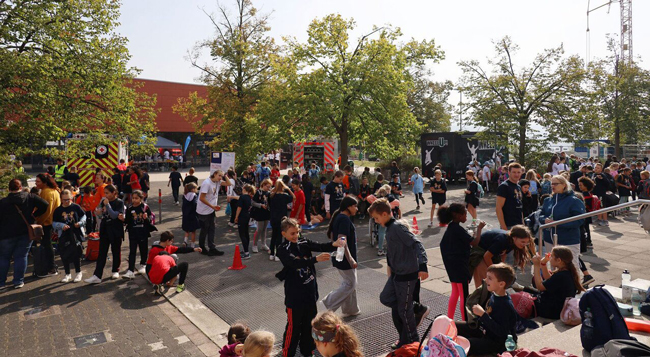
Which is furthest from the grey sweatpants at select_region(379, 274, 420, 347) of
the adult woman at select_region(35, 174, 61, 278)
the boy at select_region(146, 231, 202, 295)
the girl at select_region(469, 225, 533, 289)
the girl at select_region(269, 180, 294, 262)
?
the adult woman at select_region(35, 174, 61, 278)

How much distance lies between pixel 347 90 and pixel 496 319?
14354mm

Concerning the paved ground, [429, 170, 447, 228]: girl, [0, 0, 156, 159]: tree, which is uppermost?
[0, 0, 156, 159]: tree

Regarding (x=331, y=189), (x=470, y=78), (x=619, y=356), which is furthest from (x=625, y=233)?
(x=470, y=78)

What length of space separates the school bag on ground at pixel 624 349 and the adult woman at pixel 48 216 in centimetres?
950

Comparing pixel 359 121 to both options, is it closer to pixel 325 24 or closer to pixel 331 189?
pixel 325 24

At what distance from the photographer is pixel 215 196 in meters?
10.8

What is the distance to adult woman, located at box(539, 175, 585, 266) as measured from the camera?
716 centimetres

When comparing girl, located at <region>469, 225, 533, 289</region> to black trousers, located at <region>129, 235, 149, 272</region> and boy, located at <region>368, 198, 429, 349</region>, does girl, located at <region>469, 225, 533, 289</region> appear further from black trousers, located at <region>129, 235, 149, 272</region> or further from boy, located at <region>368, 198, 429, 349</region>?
black trousers, located at <region>129, 235, 149, 272</region>

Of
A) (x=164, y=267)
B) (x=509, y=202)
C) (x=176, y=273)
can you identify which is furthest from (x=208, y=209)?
(x=509, y=202)

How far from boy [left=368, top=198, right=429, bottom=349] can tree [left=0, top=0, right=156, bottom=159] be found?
10907 millimetres

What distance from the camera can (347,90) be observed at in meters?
18.0

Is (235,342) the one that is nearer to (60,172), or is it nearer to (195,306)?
(195,306)

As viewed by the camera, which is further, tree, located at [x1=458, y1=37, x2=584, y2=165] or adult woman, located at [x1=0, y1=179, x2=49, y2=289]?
tree, located at [x1=458, y1=37, x2=584, y2=165]

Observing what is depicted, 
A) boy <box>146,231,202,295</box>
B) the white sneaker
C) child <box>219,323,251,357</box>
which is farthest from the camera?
the white sneaker
